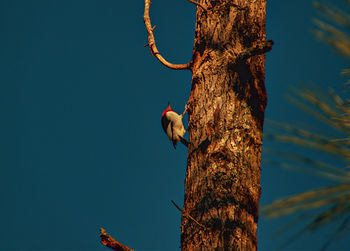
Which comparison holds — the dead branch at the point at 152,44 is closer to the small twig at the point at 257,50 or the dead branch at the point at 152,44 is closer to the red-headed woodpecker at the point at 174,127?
the small twig at the point at 257,50

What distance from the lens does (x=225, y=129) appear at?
2307 millimetres

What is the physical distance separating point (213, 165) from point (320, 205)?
1097mm

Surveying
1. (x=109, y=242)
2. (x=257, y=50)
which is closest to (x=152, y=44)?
(x=257, y=50)

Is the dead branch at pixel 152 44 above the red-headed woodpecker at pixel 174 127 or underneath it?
underneath

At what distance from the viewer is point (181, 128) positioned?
4.97 m

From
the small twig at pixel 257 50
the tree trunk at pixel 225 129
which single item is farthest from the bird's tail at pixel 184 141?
the small twig at pixel 257 50

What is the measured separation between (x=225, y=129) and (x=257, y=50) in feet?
1.74

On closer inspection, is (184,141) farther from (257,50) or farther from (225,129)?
(257,50)

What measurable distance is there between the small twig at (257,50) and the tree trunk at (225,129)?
0.02m

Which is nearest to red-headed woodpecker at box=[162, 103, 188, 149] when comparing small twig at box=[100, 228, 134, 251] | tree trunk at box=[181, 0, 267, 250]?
tree trunk at box=[181, 0, 267, 250]

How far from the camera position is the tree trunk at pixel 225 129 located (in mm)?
2066

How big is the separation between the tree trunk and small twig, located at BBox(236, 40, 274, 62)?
15 millimetres

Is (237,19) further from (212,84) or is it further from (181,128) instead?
(181,128)

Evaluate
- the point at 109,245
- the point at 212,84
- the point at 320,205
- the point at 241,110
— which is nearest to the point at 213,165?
the point at 241,110
